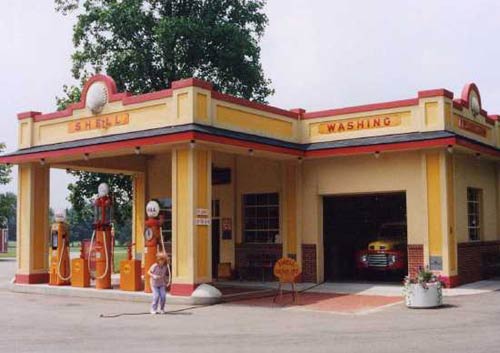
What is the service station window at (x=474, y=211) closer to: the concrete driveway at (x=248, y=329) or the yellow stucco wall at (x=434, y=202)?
the yellow stucco wall at (x=434, y=202)

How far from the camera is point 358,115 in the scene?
65.3 feet

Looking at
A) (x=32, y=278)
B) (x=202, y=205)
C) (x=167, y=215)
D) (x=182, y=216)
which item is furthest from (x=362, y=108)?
(x=32, y=278)

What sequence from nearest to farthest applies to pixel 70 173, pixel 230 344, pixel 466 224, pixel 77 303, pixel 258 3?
pixel 230 344
pixel 77 303
pixel 466 224
pixel 70 173
pixel 258 3

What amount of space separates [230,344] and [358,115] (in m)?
11.0

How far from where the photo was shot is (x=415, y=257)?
18406mm

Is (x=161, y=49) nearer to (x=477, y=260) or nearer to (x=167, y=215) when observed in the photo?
(x=167, y=215)

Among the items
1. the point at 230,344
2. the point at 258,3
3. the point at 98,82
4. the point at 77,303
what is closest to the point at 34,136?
the point at 98,82

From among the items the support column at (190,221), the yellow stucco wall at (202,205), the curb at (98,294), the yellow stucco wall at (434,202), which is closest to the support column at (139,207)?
the curb at (98,294)

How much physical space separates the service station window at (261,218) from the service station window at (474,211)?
5.85 meters

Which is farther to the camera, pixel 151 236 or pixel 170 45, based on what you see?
pixel 170 45

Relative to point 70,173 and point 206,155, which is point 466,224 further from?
point 70,173

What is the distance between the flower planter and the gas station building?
3.28m

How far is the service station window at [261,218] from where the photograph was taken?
21391mm

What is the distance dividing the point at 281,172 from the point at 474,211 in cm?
611
